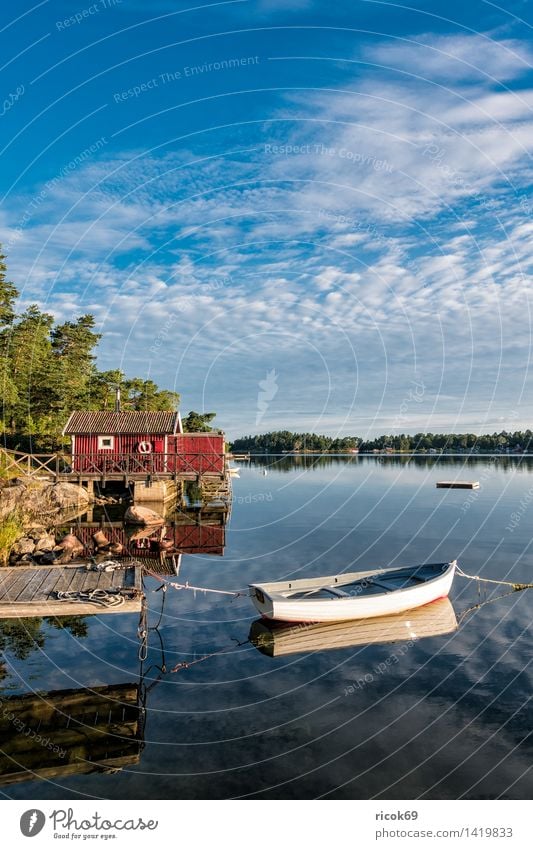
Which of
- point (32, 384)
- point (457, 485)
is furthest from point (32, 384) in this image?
point (457, 485)

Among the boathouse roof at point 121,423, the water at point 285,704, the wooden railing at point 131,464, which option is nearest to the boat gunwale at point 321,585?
the water at point 285,704

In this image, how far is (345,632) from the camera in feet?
60.0

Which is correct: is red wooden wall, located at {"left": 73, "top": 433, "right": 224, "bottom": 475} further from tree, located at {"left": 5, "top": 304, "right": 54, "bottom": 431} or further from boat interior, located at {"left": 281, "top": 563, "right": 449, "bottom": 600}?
boat interior, located at {"left": 281, "top": 563, "right": 449, "bottom": 600}

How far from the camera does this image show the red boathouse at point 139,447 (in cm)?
4581

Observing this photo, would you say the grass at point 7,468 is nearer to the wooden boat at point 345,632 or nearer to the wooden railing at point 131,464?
the wooden railing at point 131,464

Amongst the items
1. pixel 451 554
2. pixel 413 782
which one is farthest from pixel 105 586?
pixel 451 554

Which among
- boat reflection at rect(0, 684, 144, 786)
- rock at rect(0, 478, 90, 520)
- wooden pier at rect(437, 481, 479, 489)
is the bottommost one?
wooden pier at rect(437, 481, 479, 489)

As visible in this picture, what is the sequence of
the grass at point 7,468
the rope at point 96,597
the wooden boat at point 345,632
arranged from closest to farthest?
1. the rope at point 96,597
2. the wooden boat at point 345,632
3. the grass at point 7,468

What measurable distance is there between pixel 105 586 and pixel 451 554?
68.6 feet

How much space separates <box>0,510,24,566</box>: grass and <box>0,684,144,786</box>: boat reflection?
37.6 ft

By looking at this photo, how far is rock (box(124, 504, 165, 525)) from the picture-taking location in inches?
1478

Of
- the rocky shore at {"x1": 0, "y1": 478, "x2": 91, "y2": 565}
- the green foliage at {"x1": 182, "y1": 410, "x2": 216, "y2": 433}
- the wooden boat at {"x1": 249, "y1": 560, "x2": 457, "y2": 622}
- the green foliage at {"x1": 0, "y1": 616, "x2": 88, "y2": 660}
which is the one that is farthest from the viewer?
the green foliage at {"x1": 182, "y1": 410, "x2": 216, "y2": 433}

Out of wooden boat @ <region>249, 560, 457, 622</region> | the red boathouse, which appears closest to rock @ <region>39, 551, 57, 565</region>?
wooden boat @ <region>249, 560, 457, 622</region>

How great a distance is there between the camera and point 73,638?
17.2 m
